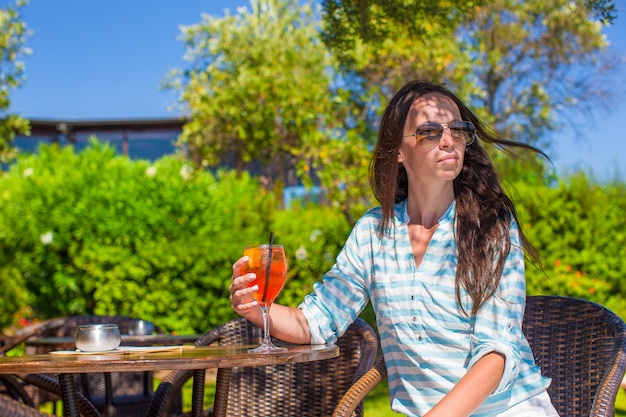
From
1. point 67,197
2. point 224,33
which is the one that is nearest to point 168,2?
point 224,33

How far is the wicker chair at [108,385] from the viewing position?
413 centimetres

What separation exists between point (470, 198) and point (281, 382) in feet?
3.14

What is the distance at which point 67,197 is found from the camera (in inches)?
291

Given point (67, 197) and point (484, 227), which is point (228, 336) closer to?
point (484, 227)

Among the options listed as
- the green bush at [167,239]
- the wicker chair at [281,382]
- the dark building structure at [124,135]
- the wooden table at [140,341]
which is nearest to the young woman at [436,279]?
Answer: the wicker chair at [281,382]

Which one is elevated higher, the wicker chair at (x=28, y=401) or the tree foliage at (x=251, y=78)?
the tree foliage at (x=251, y=78)

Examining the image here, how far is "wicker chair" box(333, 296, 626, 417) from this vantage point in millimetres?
2174

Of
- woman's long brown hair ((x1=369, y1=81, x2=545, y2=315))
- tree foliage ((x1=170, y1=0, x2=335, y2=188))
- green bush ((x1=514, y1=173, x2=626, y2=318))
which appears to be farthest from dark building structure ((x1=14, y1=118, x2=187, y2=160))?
woman's long brown hair ((x1=369, y1=81, x2=545, y2=315))

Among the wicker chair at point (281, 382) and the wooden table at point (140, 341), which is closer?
the wicker chair at point (281, 382)

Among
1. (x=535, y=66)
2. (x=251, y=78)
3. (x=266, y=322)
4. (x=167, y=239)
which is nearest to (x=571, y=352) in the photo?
(x=266, y=322)

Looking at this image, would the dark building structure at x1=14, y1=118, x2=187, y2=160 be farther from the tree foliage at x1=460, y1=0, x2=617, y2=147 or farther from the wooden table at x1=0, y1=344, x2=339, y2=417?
the wooden table at x1=0, y1=344, x2=339, y2=417

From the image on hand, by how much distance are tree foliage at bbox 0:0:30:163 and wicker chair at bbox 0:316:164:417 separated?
7784mm

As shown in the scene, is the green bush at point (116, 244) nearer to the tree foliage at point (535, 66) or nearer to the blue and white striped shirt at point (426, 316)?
the blue and white striped shirt at point (426, 316)

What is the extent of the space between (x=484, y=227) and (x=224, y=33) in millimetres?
16787
